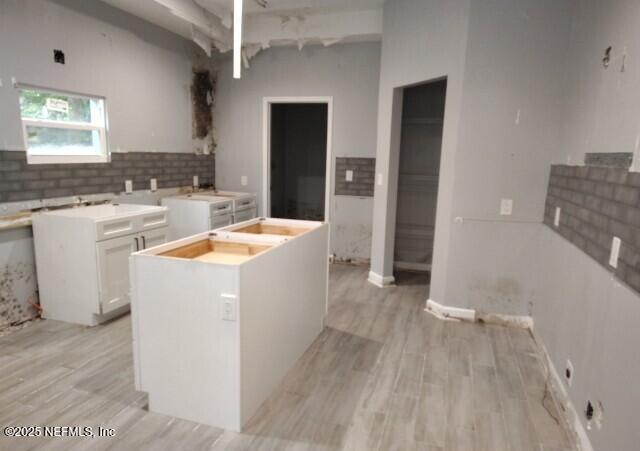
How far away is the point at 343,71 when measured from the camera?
494 cm

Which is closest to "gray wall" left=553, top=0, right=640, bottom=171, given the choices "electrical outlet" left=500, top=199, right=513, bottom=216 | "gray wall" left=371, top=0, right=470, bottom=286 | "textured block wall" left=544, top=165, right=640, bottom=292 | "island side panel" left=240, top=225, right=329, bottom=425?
"textured block wall" left=544, top=165, right=640, bottom=292

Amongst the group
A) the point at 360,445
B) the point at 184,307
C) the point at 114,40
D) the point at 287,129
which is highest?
the point at 114,40

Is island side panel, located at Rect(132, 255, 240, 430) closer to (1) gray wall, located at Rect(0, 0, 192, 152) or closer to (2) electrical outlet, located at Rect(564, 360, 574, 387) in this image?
(2) electrical outlet, located at Rect(564, 360, 574, 387)

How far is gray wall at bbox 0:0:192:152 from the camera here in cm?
302

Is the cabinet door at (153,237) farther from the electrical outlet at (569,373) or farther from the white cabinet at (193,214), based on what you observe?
the electrical outlet at (569,373)

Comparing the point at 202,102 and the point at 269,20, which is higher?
the point at 269,20

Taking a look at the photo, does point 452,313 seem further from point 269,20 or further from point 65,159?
point 269,20

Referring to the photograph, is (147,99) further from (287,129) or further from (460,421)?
(460,421)

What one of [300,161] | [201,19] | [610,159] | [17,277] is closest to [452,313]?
[610,159]

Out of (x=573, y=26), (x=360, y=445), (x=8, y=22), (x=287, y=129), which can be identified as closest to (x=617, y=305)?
(x=360, y=445)

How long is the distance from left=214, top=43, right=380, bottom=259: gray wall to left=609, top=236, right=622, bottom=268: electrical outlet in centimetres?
338

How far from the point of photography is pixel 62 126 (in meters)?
3.49

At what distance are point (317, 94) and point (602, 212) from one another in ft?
12.4

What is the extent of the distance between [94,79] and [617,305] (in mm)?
4319
